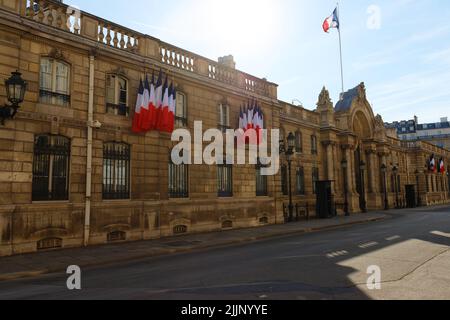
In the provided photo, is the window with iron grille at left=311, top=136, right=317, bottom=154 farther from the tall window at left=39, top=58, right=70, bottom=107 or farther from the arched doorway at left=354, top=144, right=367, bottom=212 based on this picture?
the tall window at left=39, top=58, right=70, bottom=107

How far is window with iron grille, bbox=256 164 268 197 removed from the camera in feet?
80.0

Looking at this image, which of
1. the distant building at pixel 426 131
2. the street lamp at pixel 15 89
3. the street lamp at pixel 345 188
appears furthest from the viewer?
the distant building at pixel 426 131

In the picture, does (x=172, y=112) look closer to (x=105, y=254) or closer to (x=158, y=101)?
(x=158, y=101)

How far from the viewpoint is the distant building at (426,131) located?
335 ft

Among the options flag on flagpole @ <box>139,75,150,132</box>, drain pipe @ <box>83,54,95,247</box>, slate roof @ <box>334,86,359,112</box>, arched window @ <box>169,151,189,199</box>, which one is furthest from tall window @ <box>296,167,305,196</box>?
drain pipe @ <box>83,54,95,247</box>

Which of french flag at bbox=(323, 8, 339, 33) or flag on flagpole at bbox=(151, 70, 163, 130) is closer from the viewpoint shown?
flag on flagpole at bbox=(151, 70, 163, 130)

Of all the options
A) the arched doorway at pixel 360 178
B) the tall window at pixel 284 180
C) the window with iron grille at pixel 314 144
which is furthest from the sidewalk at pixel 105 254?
the arched doorway at pixel 360 178

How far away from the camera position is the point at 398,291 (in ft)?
23.4

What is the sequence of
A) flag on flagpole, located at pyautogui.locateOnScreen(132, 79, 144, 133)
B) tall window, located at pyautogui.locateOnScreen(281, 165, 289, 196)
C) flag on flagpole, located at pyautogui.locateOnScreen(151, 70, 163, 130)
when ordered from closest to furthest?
flag on flagpole, located at pyautogui.locateOnScreen(132, 79, 144, 133)
flag on flagpole, located at pyautogui.locateOnScreen(151, 70, 163, 130)
tall window, located at pyautogui.locateOnScreen(281, 165, 289, 196)

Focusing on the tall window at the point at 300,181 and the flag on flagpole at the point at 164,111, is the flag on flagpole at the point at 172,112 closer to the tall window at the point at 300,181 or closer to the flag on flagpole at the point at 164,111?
the flag on flagpole at the point at 164,111

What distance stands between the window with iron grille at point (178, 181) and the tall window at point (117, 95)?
141 inches

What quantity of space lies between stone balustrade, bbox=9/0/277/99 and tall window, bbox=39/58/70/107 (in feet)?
4.85

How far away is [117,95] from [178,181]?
17.3ft
